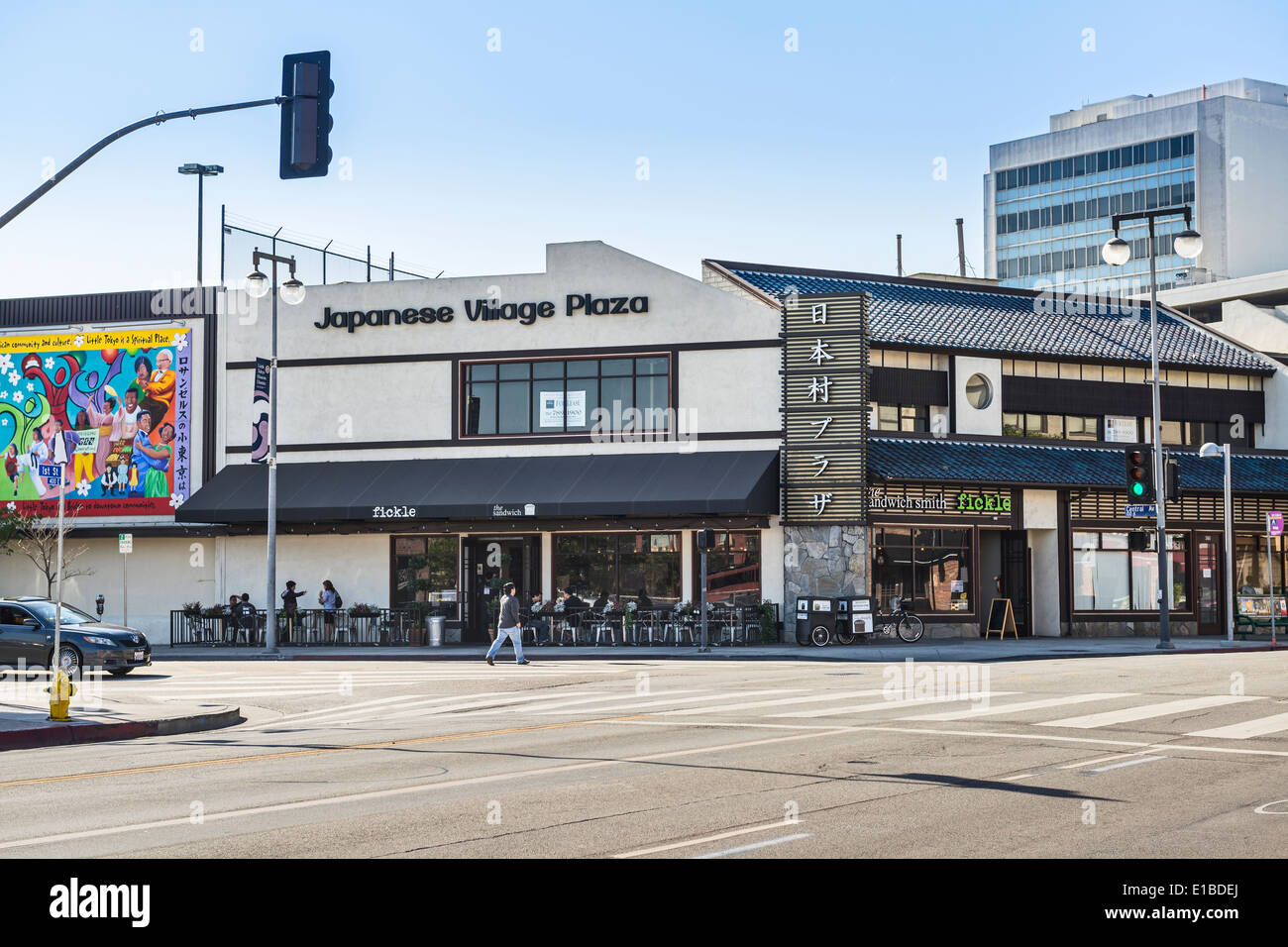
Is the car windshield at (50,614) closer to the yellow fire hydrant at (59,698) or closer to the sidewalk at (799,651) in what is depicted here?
the sidewalk at (799,651)

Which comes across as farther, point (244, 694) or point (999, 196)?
point (999, 196)

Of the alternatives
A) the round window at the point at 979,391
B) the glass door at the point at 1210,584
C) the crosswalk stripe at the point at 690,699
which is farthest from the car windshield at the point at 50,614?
the glass door at the point at 1210,584

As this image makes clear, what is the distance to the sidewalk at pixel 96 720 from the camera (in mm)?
16219

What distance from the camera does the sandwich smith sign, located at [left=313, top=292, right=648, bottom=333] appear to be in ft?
122

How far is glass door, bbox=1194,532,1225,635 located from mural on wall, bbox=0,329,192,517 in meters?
28.8

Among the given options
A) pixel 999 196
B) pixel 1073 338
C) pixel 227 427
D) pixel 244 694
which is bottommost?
pixel 244 694

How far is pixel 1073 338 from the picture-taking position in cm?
4044

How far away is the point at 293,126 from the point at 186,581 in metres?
28.7

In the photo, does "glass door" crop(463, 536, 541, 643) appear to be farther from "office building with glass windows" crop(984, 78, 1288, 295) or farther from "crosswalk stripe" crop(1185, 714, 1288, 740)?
"office building with glass windows" crop(984, 78, 1288, 295)

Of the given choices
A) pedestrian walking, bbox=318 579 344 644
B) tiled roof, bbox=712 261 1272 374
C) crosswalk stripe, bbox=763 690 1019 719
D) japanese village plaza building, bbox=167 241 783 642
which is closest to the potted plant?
japanese village plaza building, bbox=167 241 783 642

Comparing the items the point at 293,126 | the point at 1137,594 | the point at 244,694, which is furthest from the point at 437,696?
the point at 1137,594

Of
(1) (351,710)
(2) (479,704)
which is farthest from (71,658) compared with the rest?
(2) (479,704)

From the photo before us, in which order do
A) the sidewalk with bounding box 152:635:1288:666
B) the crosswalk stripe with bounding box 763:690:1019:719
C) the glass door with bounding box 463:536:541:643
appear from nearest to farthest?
the crosswalk stripe with bounding box 763:690:1019:719 → the sidewalk with bounding box 152:635:1288:666 → the glass door with bounding box 463:536:541:643

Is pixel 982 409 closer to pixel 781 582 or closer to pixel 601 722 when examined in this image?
pixel 781 582
